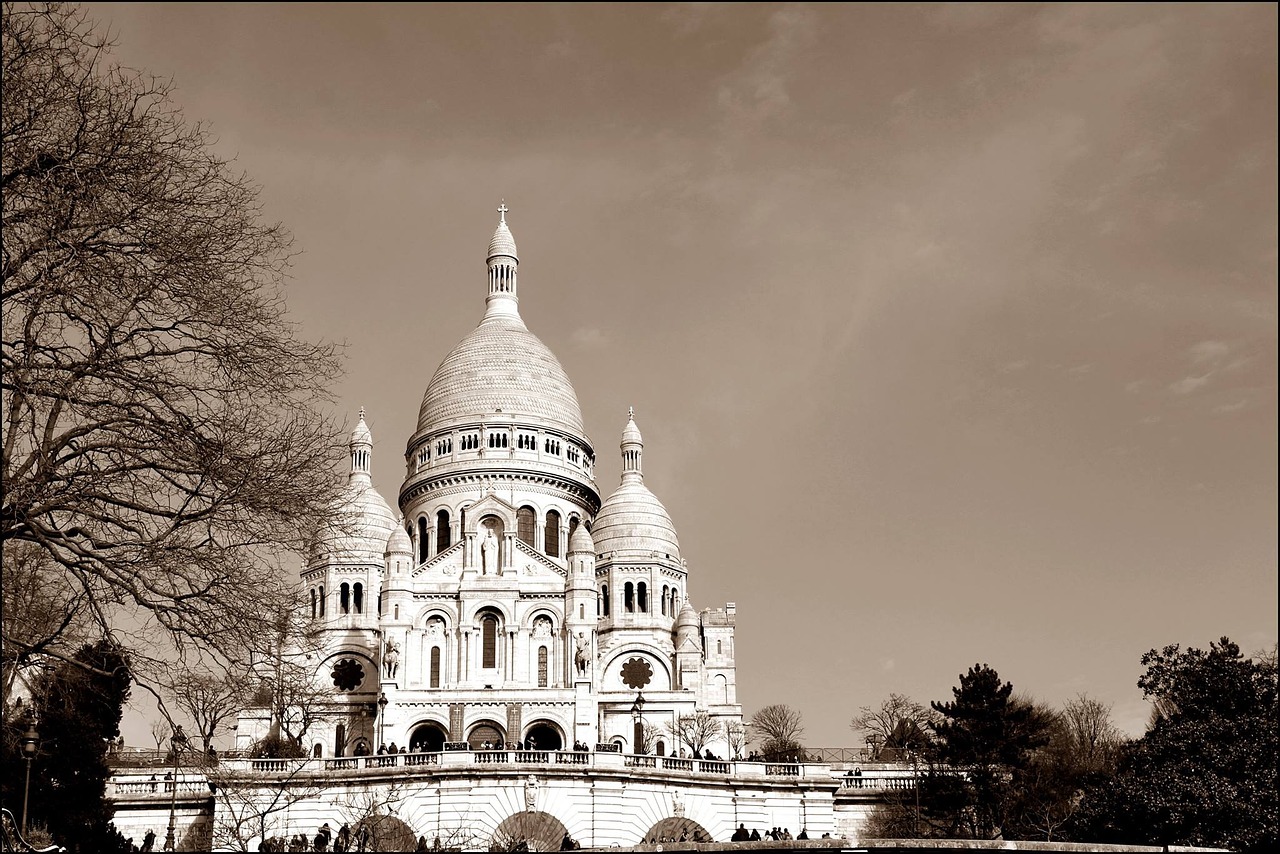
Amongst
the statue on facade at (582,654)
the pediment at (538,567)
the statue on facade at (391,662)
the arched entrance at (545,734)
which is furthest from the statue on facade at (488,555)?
the arched entrance at (545,734)

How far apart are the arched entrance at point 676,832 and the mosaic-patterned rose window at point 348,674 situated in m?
32.6

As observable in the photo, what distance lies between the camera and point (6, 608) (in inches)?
715

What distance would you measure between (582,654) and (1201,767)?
3748cm

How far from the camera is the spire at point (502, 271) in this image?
316 feet

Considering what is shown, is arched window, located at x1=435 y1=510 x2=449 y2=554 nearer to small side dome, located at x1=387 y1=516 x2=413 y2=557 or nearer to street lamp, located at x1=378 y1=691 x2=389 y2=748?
small side dome, located at x1=387 y1=516 x2=413 y2=557

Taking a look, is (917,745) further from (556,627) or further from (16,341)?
(16,341)

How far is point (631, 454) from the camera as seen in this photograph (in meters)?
89.8

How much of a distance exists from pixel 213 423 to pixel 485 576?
187ft

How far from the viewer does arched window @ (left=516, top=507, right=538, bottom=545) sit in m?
82.1

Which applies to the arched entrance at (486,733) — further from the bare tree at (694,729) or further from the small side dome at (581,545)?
the small side dome at (581,545)

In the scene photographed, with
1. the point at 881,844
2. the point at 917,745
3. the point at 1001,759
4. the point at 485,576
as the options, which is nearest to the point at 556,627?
the point at 485,576

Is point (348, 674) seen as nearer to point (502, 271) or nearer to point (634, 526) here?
point (634, 526)

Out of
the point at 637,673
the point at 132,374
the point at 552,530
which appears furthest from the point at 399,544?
the point at 132,374

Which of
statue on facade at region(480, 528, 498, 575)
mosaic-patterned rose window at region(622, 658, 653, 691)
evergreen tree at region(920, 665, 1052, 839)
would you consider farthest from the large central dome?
evergreen tree at region(920, 665, 1052, 839)
